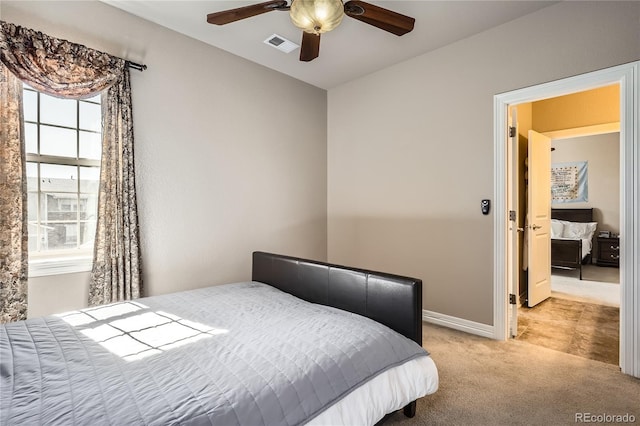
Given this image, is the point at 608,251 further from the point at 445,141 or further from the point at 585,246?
the point at 445,141

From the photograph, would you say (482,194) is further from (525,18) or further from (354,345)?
(354,345)

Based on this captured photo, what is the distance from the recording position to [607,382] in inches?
81.7

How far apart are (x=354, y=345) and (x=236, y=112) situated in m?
2.60

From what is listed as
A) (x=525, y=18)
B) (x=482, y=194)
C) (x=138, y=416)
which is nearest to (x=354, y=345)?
(x=138, y=416)

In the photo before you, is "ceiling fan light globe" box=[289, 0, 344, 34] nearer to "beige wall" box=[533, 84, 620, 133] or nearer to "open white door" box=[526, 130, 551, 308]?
"open white door" box=[526, 130, 551, 308]

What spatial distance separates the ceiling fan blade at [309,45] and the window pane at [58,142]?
5.93ft

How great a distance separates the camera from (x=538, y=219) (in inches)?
148

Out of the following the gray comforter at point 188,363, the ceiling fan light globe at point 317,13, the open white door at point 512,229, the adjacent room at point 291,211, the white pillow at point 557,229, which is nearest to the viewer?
the gray comforter at point 188,363

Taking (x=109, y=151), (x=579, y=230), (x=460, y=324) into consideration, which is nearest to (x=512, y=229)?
(x=460, y=324)

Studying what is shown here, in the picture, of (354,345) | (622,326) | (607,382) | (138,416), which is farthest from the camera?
(622,326)

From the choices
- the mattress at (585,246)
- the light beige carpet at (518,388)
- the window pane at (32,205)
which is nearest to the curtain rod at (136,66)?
the window pane at (32,205)

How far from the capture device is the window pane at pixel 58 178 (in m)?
2.25

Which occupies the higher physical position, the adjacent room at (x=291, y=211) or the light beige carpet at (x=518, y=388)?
the adjacent room at (x=291, y=211)

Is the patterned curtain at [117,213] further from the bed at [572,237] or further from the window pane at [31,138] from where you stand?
the bed at [572,237]
